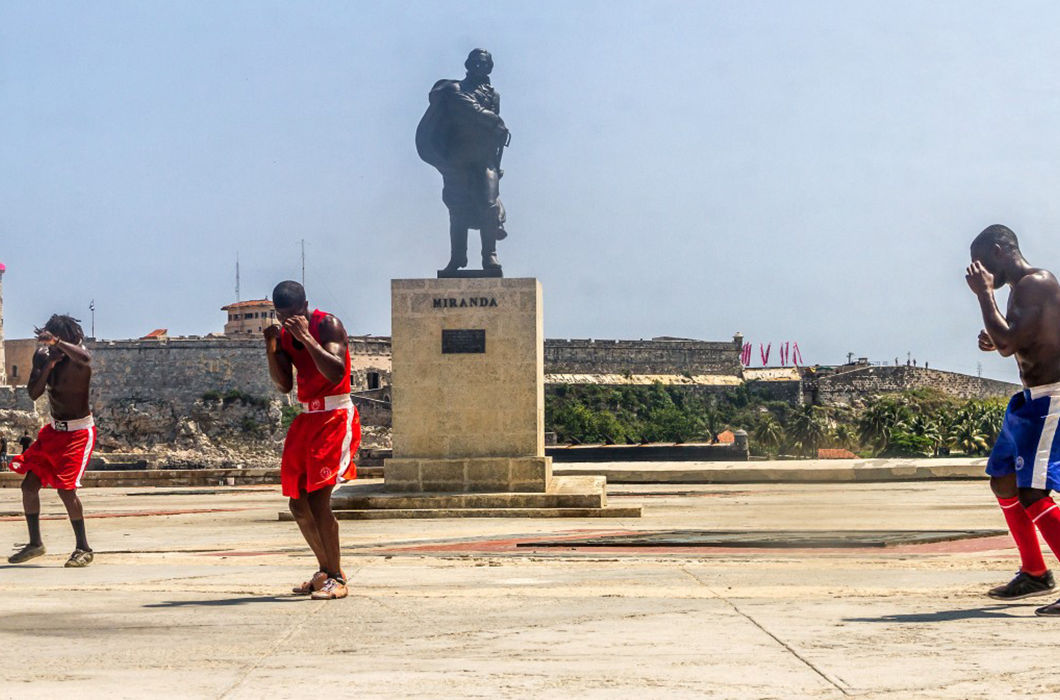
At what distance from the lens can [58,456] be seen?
7789 mm

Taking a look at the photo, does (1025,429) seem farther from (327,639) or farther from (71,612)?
(71,612)

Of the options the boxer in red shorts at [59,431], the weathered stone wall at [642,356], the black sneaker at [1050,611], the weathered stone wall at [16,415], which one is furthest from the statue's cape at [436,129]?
the weathered stone wall at [642,356]

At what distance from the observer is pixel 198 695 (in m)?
3.60

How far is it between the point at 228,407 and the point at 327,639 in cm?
7638

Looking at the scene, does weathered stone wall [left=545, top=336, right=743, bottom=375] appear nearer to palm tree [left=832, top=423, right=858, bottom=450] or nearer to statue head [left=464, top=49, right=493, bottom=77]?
palm tree [left=832, top=423, right=858, bottom=450]

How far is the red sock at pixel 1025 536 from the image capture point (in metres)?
5.45

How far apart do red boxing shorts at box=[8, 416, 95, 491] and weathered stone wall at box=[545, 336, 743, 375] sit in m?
80.8

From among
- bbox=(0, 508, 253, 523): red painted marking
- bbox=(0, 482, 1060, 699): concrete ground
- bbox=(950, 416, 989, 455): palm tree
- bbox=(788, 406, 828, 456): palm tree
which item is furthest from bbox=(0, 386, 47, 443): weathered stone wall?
bbox=(0, 482, 1060, 699): concrete ground

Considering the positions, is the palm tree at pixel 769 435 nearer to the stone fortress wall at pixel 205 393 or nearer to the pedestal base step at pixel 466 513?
the stone fortress wall at pixel 205 393

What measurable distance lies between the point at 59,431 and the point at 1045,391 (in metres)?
5.41

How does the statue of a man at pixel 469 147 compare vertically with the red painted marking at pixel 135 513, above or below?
above

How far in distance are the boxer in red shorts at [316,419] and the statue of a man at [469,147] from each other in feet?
24.3

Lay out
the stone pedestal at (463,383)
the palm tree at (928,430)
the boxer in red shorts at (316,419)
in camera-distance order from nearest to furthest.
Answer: the boxer in red shorts at (316,419), the stone pedestal at (463,383), the palm tree at (928,430)

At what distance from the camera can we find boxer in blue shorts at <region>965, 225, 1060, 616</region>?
520 cm
